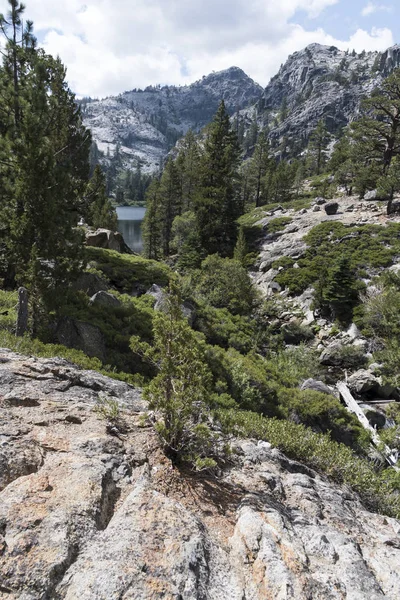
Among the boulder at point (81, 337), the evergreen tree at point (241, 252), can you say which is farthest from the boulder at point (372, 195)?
the boulder at point (81, 337)

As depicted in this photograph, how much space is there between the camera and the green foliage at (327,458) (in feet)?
19.7

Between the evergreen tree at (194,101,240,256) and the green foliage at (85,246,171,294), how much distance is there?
13436 mm

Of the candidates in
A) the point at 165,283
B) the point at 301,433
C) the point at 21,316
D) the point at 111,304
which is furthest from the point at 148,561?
the point at 165,283

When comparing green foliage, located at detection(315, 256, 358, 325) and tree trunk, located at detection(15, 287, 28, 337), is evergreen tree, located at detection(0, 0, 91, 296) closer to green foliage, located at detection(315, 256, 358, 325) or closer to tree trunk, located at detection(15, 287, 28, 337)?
tree trunk, located at detection(15, 287, 28, 337)

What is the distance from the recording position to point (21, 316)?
9234mm

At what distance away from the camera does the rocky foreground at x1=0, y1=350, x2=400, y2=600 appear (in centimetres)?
282

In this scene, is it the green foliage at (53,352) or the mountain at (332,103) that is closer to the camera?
the green foliage at (53,352)

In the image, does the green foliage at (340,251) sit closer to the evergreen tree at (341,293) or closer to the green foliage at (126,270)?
the evergreen tree at (341,293)

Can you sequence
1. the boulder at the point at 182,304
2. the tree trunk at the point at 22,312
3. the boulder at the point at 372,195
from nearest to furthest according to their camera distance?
the tree trunk at the point at 22,312 < the boulder at the point at 182,304 < the boulder at the point at 372,195

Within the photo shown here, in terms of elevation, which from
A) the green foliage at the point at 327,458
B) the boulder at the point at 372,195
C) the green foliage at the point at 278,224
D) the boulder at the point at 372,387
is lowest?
the boulder at the point at 372,387

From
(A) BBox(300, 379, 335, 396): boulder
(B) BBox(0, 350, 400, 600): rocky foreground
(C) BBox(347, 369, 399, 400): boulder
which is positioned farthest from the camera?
(C) BBox(347, 369, 399, 400): boulder

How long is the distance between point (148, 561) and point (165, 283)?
660 inches

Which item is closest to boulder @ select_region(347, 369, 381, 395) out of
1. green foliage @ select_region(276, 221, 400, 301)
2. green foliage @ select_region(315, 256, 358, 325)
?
green foliage @ select_region(315, 256, 358, 325)

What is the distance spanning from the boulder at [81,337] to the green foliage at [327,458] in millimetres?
5172
